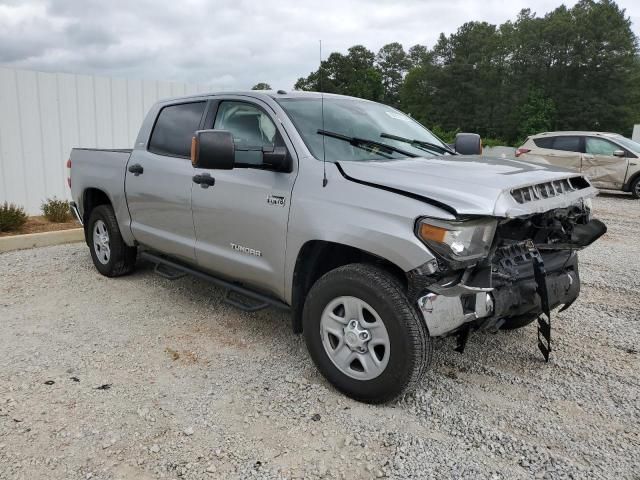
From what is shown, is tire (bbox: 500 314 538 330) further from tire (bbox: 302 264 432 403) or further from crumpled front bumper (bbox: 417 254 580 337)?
tire (bbox: 302 264 432 403)

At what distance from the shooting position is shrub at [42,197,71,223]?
823 cm

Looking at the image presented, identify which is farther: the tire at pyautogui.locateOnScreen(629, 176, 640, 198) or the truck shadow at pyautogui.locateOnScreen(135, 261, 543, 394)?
the tire at pyautogui.locateOnScreen(629, 176, 640, 198)

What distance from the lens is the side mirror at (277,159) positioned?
3.48 metres

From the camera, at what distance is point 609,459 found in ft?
8.88

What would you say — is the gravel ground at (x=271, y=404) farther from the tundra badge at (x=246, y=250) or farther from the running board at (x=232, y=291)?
the tundra badge at (x=246, y=250)

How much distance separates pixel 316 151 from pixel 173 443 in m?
1.95

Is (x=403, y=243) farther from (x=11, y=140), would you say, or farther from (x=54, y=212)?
(x=11, y=140)

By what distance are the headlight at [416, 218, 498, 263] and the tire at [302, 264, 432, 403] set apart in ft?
1.18

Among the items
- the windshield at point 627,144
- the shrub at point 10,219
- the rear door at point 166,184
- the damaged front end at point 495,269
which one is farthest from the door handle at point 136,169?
the windshield at point 627,144

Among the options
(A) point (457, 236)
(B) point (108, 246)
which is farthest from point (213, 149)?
(B) point (108, 246)

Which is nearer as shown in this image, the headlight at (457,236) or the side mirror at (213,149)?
the headlight at (457,236)

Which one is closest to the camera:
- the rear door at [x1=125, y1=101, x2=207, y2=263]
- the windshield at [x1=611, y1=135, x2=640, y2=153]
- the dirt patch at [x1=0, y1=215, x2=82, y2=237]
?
the rear door at [x1=125, y1=101, x2=207, y2=263]

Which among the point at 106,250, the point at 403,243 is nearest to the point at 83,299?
the point at 106,250

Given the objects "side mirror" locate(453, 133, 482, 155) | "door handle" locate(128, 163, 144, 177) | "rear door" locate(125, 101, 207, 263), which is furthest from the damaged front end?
"door handle" locate(128, 163, 144, 177)
